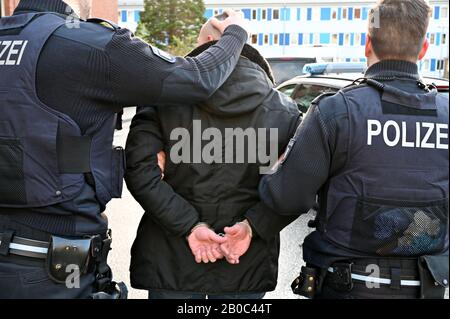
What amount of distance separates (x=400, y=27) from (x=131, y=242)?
4.32 metres

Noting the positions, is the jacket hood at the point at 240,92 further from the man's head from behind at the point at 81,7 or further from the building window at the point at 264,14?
the building window at the point at 264,14

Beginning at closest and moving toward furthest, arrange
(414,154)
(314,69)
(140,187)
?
(414,154)
(140,187)
(314,69)

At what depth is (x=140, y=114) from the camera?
2311 millimetres

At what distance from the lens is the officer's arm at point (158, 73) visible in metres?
2.02

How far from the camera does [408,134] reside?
1965 millimetres

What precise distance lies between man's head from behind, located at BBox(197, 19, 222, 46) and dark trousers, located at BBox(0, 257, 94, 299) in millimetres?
1235

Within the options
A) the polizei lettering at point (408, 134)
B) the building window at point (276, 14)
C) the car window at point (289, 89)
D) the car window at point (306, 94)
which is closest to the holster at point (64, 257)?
the polizei lettering at point (408, 134)

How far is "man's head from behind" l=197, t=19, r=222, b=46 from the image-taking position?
2.40 m

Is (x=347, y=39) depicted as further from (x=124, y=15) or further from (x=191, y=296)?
(x=191, y=296)

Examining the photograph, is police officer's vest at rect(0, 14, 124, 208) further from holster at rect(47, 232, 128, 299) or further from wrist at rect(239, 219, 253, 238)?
wrist at rect(239, 219, 253, 238)

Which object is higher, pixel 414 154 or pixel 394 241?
pixel 414 154
